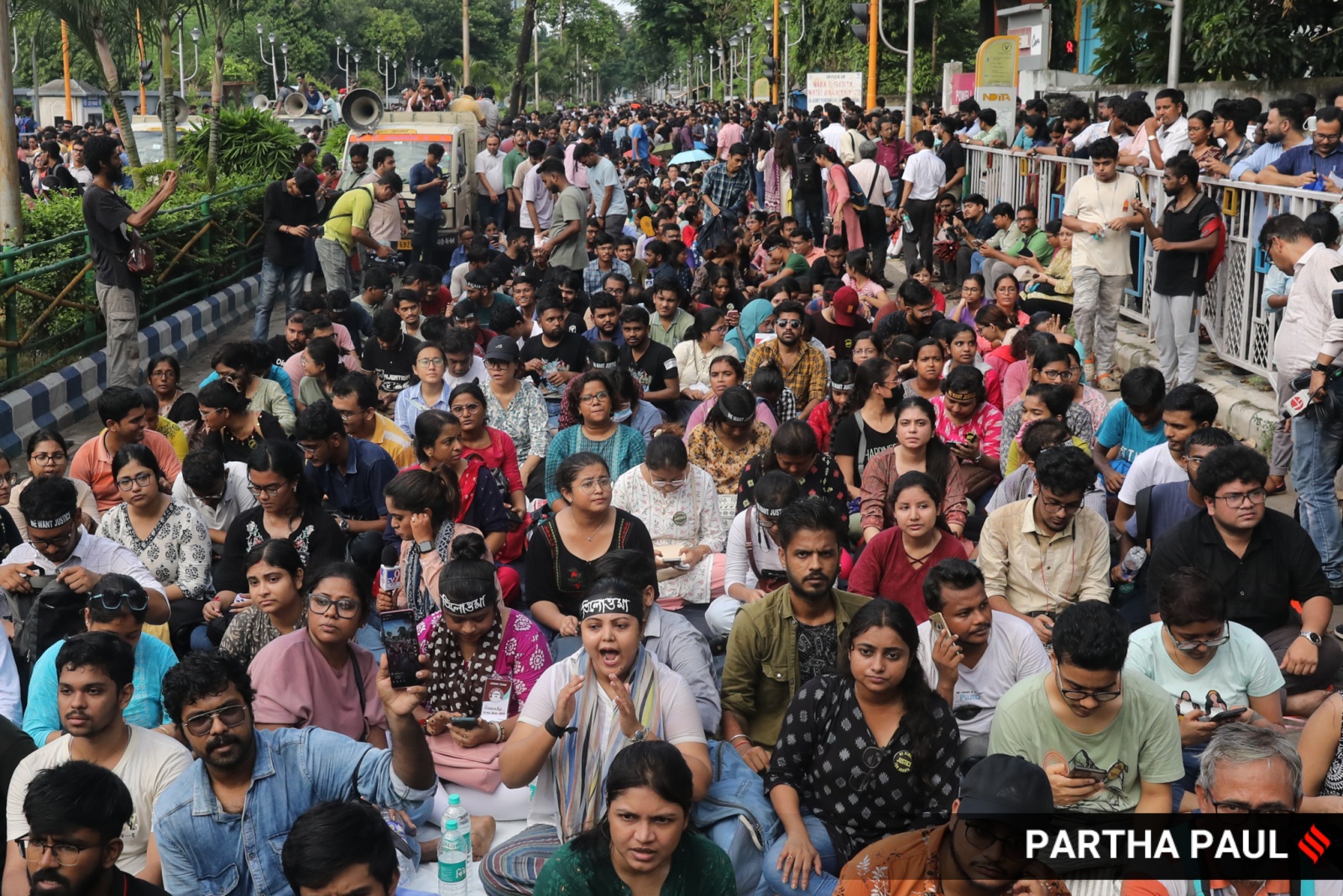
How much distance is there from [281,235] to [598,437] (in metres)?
7.10

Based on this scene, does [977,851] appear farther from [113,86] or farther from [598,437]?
[113,86]

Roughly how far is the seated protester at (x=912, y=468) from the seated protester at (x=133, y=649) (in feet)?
11.7

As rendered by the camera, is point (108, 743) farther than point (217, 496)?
No

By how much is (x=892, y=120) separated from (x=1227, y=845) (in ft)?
54.8

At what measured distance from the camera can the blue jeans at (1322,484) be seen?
765cm

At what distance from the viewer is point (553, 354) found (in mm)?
10859

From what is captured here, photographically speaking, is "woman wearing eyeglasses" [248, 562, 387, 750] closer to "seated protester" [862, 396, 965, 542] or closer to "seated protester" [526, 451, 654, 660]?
"seated protester" [526, 451, 654, 660]

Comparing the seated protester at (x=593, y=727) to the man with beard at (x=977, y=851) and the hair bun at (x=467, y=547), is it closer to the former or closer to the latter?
the man with beard at (x=977, y=851)

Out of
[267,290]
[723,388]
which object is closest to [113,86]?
[267,290]

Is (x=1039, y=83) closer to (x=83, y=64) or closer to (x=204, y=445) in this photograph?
(x=204, y=445)

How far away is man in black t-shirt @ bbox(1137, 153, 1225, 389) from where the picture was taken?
10.5 meters

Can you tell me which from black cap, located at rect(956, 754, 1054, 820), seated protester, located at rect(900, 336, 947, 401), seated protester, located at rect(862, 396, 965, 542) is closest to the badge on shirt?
black cap, located at rect(956, 754, 1054, 820)

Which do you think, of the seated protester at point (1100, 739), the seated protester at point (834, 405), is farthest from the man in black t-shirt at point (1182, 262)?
the seated protester at point (1100, 739)

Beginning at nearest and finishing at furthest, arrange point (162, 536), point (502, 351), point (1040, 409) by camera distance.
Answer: point (162, 536), point (1040, 409), point (502, 351)
